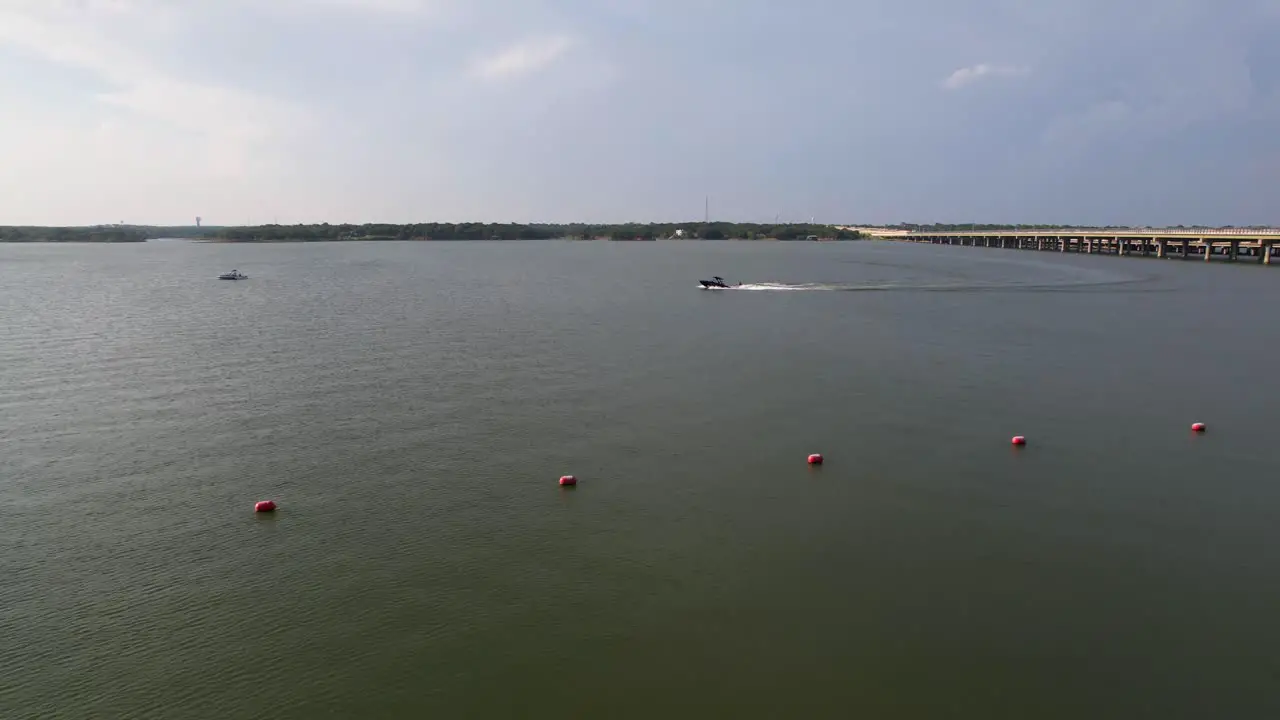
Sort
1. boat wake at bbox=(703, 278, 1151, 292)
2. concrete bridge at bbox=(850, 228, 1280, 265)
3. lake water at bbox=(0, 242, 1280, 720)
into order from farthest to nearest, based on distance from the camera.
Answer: concrete bridge at bbox=(850, 228, 1280, 265)
boat wake at bbox=(703, 278, 1151, 292)
lake water at bbox=(0, 242, 1280, 720)

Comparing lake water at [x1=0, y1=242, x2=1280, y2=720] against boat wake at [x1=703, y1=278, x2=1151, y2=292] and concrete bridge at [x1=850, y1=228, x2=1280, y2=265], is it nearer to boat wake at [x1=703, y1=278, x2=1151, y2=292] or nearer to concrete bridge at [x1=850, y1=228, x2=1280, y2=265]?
boat wake at [x1=703, y1=278, x2=1151, y2=292]

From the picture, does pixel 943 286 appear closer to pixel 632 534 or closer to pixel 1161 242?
pixel 632 534

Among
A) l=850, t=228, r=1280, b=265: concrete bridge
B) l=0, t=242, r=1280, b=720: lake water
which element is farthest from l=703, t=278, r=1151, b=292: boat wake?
l=0, t=242, r=1280, b=720: lake water

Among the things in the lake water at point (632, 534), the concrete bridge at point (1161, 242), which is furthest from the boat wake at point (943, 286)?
the lake water at point (632, 534)

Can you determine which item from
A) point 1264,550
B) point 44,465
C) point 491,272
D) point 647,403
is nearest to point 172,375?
point 44,465

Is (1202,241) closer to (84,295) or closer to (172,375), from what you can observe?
(172,375)
